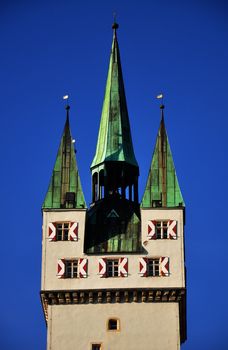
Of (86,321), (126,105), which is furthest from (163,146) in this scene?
(86,321)

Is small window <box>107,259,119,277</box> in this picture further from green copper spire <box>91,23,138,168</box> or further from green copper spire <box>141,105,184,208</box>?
green copper spire <box>91,23,138,168</box>

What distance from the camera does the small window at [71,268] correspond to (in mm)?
71688

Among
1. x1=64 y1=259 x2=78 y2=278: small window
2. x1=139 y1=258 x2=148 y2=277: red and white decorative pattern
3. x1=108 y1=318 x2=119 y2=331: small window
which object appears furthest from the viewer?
x1=64 y1=259 x2=78 y2=278: small window

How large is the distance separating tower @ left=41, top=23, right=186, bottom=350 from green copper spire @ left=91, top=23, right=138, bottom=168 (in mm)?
2127

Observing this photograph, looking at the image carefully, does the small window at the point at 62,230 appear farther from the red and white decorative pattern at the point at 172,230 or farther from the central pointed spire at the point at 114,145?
the red and white decorative pattern at the point at 172,230

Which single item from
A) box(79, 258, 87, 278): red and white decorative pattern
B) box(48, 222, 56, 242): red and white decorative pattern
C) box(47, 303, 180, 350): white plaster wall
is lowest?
box(47, 303, 180, 350): white plaster wall

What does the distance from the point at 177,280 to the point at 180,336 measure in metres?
2.95

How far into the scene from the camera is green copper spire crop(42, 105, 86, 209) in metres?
73.4

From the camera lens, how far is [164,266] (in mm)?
71500

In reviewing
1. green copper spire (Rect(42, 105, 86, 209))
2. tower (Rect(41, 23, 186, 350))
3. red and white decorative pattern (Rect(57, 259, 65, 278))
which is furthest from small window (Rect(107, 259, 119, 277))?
green copper spire (Rect(42, 105, 86, 209))

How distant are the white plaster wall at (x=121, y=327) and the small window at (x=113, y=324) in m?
0.17

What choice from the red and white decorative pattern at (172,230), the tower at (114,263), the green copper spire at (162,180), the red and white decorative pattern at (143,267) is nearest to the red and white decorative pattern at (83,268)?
the tower at (114,263)

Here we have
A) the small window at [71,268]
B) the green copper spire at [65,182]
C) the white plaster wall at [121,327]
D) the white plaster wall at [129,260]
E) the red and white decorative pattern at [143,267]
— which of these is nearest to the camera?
the white plaster wall at [121,327]

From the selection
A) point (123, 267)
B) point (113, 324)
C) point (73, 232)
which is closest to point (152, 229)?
point (123, 267)
